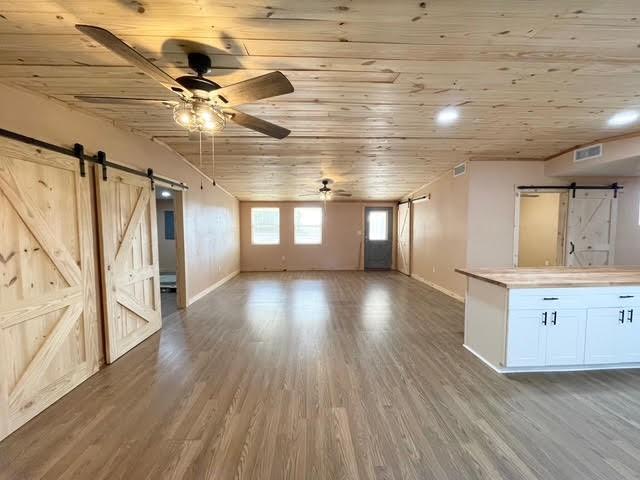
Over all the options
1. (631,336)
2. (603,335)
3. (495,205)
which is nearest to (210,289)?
(495,205)

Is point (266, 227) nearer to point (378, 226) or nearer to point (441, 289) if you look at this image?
point (378, 226)

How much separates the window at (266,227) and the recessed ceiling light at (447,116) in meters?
6.19

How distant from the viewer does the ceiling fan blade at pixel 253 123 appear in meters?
2.17

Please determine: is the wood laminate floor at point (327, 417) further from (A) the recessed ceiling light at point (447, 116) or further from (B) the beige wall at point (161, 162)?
(A) the recessed ceiling light at point (447, 116)

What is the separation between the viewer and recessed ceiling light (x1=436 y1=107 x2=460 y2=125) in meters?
3.19

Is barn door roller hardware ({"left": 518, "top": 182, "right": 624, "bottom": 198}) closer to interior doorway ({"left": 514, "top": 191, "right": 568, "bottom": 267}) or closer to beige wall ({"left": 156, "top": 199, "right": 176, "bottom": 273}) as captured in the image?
interior doorway ({"left": 514, "top": 191, "right": 568, "bottom": 267})

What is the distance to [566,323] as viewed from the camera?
2670mm

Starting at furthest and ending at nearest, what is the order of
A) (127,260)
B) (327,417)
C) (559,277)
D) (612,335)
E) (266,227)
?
1. (266,227)
2. (127,260)
3. (559,277)
4. (612,335)
5. (327,417)

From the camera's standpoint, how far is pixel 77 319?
101 inches

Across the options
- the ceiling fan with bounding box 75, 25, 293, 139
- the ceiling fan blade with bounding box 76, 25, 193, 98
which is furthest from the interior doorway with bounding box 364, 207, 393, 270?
the ceiling fan blade with bounding box 76, 25, 193, 98

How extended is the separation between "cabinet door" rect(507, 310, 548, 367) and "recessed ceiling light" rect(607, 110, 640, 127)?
2597 mm

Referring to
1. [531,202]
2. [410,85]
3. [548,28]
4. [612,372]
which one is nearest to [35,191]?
[410,85]

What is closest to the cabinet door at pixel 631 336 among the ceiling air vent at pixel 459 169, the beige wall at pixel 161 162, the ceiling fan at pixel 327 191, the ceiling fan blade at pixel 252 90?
the ceiling air vent at pixel 459 169

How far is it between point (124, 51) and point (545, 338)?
3.85 metres
